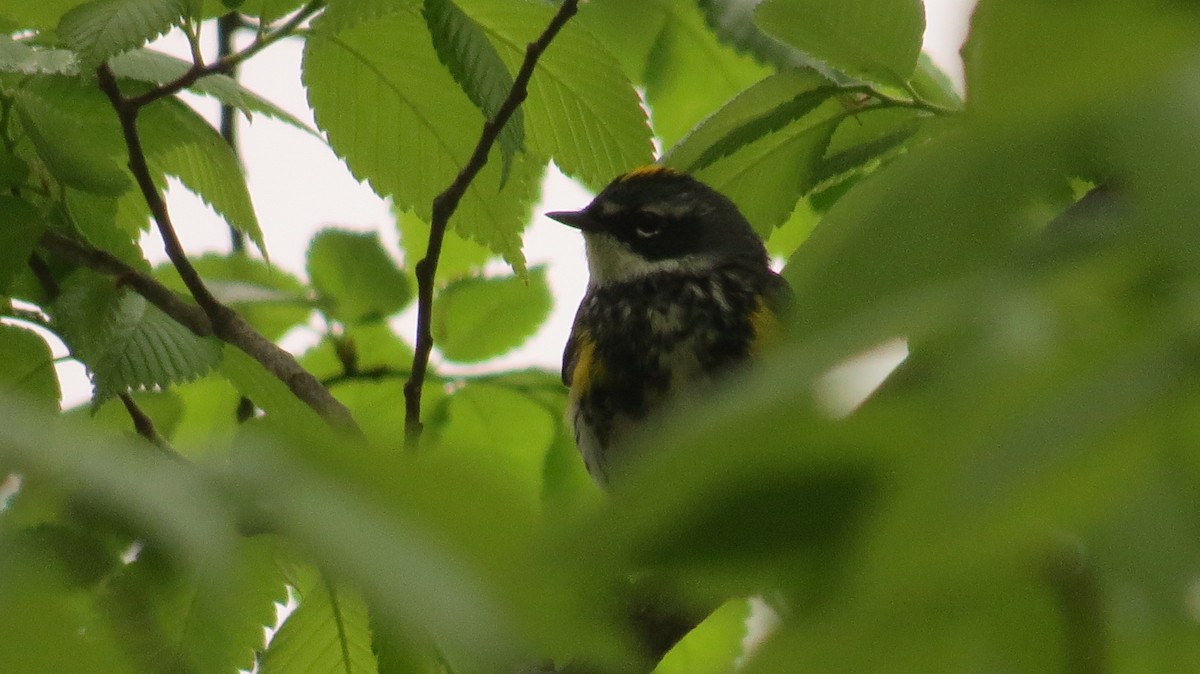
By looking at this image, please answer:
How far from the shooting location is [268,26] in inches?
94.3

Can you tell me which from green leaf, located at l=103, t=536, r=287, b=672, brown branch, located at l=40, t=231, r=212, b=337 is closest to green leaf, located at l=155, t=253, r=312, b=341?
brown branch, located at l=40, t=231, r=212, b=337

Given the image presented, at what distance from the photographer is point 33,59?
7.45ft

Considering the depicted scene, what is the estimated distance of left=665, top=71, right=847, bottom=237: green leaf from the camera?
2297 millimetres

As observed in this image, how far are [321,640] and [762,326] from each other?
1.60 meters

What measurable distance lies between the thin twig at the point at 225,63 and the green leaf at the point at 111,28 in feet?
0.69

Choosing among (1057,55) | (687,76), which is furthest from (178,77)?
(1057,55)

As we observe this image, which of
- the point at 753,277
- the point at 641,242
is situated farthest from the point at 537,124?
the point at 641,242

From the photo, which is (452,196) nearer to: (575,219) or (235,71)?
(235,71)

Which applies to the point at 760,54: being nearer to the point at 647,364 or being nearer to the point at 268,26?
the point at 268,26

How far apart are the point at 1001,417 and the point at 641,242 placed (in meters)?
3.87

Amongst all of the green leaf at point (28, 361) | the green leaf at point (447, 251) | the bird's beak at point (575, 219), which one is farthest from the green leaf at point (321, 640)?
the bird's beak at point (575, 219)

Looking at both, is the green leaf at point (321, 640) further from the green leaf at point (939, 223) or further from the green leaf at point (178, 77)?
the green leaf at point (939, 223)

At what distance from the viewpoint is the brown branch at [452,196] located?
2180mm

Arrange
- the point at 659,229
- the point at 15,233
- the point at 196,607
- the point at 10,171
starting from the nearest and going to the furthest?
the point at 196,607 → the point at 15,233 → the point at 10,171 → the point at 659,229
